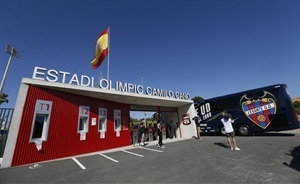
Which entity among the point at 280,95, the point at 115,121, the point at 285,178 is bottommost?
the point at 285,178

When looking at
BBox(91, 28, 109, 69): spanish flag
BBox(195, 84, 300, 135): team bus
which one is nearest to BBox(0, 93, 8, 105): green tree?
BBox(91, 28, 109, 69): spanish flag

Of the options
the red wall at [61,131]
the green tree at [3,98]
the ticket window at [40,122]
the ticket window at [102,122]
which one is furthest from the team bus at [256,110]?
the green tree at [3,98]

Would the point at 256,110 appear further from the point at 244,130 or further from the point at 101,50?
the point at 101,50

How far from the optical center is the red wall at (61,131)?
6.90 m

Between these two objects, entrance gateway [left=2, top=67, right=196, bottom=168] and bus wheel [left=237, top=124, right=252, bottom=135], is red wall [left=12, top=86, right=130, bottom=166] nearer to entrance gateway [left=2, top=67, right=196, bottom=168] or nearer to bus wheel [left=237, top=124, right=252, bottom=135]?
entrance gateway [left=2, top=67, right=196, bottom=168]

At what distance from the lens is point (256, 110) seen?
12.1 meters

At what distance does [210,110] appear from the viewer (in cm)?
1514

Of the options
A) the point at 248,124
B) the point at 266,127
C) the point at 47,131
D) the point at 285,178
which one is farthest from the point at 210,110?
the point at 47,131

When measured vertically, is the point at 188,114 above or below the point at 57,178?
above

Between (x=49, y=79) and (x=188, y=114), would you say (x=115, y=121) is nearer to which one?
(x=49, y=79)

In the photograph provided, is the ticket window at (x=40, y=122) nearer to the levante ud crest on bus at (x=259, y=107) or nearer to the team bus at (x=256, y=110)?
the team bus at (x=256, y=110)

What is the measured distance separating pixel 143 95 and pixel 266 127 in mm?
9698

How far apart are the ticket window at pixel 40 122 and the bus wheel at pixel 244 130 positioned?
558 inches

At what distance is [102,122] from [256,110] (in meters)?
11.9
